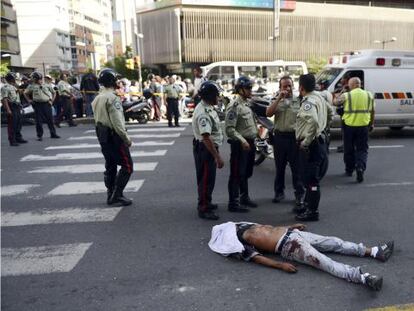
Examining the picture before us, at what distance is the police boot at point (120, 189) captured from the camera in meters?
6.01

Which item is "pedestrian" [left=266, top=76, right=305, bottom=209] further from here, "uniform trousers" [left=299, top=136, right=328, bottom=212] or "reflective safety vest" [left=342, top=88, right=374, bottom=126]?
"reflective safety vest" [left=342, top=88, right=374, bottom=126]

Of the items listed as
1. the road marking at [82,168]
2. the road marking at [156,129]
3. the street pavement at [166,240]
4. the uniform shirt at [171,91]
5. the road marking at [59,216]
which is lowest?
the street pavement at [166,240]

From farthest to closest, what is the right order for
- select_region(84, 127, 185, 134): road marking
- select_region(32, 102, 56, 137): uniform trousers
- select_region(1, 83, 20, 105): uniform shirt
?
select_region(84, 127, 185, 134): road marking < select_region(32, 102, 56, 137): uniform trousers < select_region(1, 83, 20, 105): uniform shirt

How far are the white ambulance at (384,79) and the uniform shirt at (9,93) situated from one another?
25.2 ft

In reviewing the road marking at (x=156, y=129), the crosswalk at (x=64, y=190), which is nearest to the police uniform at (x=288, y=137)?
the crosswalk at (x=64, y=190)

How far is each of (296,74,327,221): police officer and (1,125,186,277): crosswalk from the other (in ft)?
7.99

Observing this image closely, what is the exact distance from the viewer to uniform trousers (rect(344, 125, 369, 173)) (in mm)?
7254

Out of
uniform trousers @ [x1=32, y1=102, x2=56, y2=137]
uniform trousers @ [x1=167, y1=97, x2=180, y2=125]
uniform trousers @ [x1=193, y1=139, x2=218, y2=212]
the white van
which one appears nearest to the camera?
uniform trousers @ [x1=193, y1=139, x2=218, y2=212]

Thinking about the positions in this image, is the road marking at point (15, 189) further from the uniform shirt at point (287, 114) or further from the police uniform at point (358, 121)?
the police uniform at point (358, 121)

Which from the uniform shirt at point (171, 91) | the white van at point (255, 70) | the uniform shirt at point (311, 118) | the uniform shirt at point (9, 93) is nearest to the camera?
the uniform shirt at point (311, 118)

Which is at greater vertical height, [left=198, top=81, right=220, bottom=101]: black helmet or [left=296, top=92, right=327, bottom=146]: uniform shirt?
[left=198, top=81, right=220, bottom=101]: black helmet

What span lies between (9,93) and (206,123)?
294 inches

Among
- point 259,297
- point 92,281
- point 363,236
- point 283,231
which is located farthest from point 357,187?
point 92,281

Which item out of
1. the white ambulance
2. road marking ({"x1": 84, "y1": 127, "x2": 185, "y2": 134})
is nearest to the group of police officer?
the white ambulance
